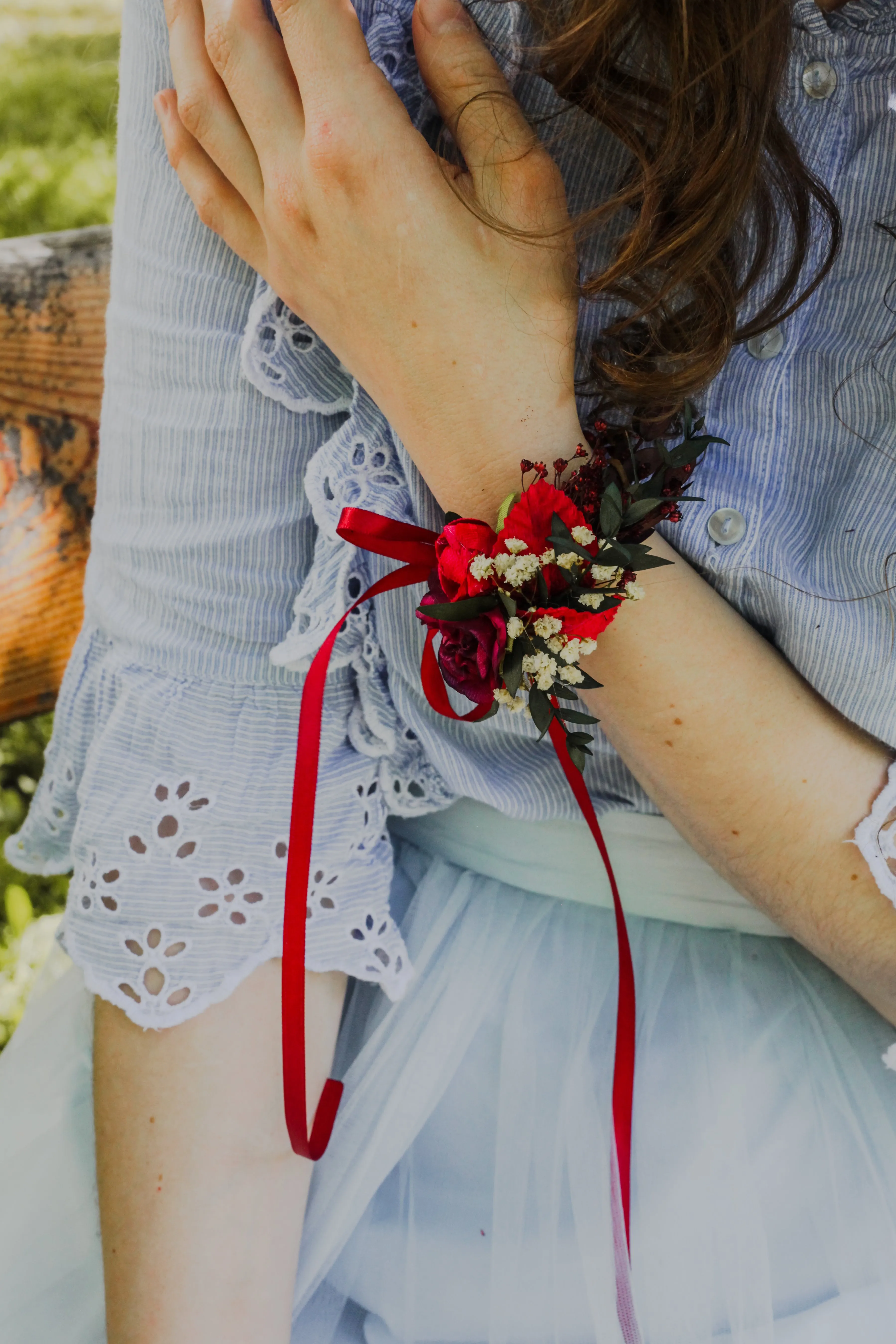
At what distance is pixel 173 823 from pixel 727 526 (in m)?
0.53

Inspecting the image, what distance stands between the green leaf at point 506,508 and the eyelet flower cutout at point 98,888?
1.51 feet

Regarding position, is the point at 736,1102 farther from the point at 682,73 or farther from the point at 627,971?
the point at 682,73

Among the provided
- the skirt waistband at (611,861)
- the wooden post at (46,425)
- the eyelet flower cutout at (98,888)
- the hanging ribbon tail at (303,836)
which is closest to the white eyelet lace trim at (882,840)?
the skirt waistband at (611,861)

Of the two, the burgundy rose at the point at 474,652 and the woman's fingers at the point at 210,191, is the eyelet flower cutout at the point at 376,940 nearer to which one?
the burgundy rose at the point at 474,652

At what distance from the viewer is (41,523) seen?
49.5 inches


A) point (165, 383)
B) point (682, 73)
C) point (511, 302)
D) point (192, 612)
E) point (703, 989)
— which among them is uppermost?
point (682, 73)

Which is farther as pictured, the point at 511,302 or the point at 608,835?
the point at 608,835

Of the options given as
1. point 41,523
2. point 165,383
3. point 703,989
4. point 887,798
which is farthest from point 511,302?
point 41,523

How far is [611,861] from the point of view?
3.21 feet

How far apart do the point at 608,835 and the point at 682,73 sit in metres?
0.63

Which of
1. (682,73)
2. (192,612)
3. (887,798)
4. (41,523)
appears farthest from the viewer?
(41,523)

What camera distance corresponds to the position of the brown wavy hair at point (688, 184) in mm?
630

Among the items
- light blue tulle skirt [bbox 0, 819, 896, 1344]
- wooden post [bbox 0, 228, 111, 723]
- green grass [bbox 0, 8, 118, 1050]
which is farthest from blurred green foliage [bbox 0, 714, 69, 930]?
light blue tulle skirt [bbox 0, 819, 896, 1344]

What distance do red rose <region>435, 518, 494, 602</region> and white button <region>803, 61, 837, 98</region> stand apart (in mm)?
417
